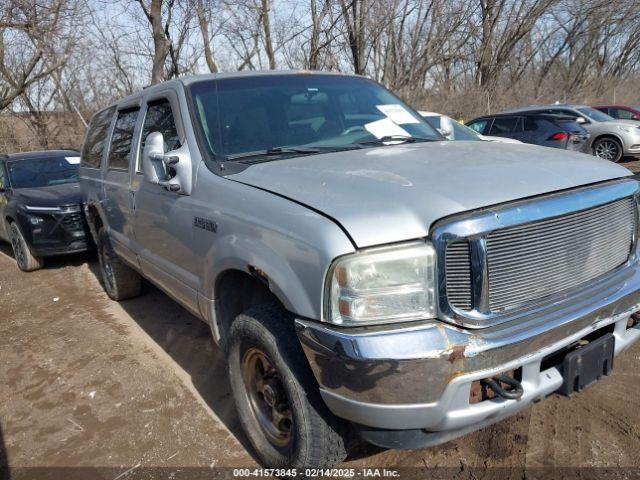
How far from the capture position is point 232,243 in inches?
97.0

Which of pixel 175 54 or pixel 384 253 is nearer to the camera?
pixel 384 253

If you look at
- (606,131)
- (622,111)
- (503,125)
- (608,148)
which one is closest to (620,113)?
(622,111)

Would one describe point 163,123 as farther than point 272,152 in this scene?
Yes

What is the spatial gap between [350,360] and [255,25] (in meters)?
18.5

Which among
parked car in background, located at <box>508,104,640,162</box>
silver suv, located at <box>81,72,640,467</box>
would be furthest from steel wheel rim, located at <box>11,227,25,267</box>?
parked car in background, located at <box>508,104,640,162</box>

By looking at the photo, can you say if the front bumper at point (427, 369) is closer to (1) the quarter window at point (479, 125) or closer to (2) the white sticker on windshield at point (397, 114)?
(2) the white sticker on windshield at point (397, 114)

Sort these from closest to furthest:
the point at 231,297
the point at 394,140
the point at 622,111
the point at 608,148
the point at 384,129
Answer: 1. the point at 231,297
2. the point at 394,140
3. the point at 384,129
4. the point at 608,148
5. the point at 622,111

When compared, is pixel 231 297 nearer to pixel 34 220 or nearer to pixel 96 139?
pixel 96 139

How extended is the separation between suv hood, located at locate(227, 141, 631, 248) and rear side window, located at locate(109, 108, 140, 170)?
1.87 metres

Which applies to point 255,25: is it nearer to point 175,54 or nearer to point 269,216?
point 175,54

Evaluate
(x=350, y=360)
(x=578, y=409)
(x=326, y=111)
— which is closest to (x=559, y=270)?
(x=350, y=360)

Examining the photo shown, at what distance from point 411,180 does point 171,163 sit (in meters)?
1.45

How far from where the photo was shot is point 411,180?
2.17 metres

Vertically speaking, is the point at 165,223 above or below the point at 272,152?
Result: below
